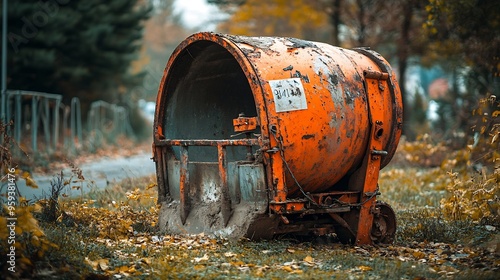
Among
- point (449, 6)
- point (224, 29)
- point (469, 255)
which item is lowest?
point (469, 255)

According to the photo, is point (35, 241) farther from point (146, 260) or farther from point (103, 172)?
point (103, 172)

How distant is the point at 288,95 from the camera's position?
266 inches

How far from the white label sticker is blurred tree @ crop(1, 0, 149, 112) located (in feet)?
44.3

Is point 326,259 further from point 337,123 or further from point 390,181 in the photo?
point 390,181

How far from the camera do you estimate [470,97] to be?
732 inches

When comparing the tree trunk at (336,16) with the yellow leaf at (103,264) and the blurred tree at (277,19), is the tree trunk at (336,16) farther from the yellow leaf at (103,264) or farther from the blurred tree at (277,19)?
the yellow leaf at (103,264)

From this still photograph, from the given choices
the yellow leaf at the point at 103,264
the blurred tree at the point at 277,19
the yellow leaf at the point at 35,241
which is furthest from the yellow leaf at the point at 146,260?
the blurred tree at the point at 277,19

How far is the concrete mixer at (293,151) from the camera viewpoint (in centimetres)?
674

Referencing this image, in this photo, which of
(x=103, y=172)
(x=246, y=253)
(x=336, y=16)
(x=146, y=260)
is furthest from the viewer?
(x=336, y=16)

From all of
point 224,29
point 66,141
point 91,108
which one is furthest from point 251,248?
point 224,29

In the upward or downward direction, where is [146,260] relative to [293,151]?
downward

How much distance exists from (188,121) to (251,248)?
2.50 m

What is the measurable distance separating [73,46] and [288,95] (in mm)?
15359

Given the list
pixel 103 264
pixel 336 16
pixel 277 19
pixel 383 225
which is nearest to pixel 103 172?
pixel 383 225
